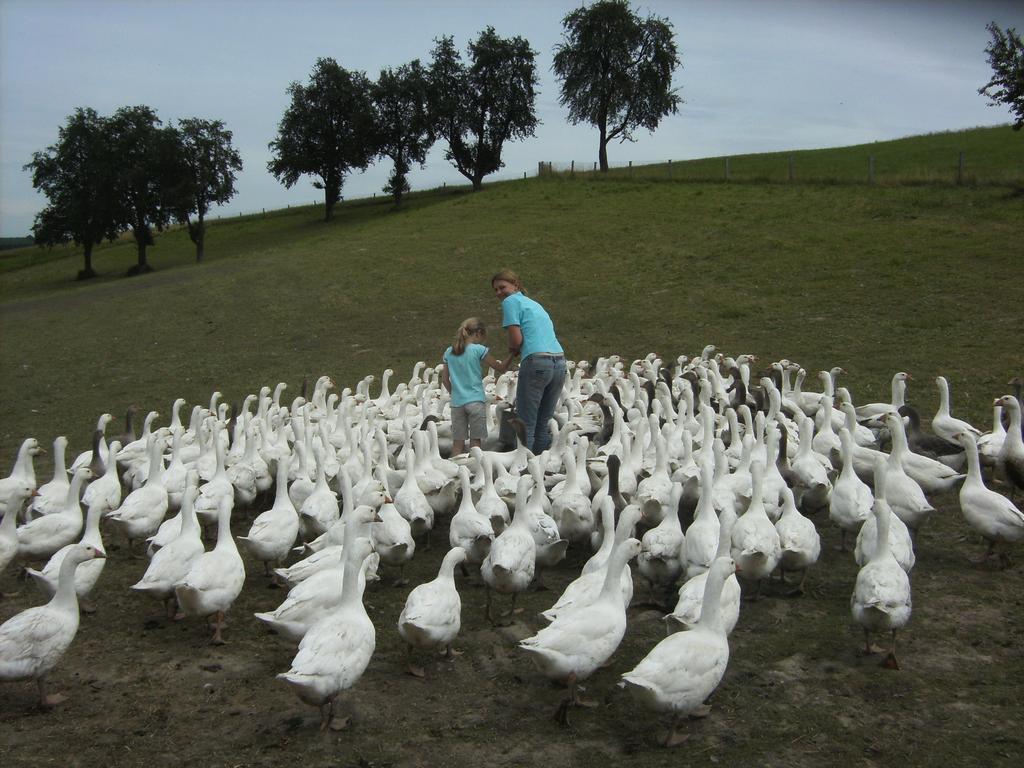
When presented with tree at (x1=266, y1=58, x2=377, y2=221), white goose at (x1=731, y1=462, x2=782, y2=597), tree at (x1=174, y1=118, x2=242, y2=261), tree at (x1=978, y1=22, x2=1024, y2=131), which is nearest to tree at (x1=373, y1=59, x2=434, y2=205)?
tree at (x1=266, y1=58, x2=377, y2=221)

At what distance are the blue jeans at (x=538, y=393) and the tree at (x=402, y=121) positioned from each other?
46.4 meters

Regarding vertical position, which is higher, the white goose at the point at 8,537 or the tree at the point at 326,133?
the tree at the point at 326,133

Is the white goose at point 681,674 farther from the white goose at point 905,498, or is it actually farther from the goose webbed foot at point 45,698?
the goose webbed foot at point 45,698

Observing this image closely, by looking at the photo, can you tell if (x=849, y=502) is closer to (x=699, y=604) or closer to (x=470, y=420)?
(x=699, y=604)

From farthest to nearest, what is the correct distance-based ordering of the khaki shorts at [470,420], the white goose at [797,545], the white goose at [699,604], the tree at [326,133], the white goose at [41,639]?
the tree at [326,133] < the khaki shorts at [470,420] < the white goose at [797,545] < the white goose at [699,604] < the white goose at [41,639]

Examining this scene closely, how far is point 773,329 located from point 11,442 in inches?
593

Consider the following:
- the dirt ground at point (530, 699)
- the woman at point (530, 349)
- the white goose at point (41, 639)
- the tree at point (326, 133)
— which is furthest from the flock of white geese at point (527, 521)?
the tree at point (326, 133)

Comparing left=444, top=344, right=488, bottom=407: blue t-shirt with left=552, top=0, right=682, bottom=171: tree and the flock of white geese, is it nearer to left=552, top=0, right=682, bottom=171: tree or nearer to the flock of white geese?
the flock of white geese

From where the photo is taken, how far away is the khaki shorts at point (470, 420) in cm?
1087

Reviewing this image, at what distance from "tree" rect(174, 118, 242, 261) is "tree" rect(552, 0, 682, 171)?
21787mm

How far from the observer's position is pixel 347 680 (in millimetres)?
5621

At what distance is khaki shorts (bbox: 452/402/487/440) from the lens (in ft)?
35.7

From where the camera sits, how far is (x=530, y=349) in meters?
10.2

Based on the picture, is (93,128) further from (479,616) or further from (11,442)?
(479,616)
